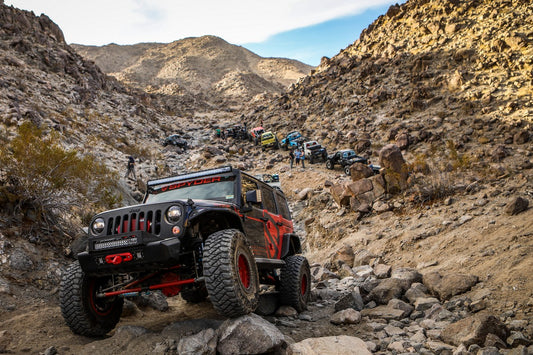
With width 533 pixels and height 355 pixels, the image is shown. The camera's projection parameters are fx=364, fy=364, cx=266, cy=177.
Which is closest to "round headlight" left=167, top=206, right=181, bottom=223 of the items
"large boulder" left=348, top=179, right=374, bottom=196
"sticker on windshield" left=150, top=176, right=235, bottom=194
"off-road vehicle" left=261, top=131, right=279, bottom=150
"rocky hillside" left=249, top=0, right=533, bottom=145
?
"sticker on windshield" left=150, top=176, right=235, bottom=194

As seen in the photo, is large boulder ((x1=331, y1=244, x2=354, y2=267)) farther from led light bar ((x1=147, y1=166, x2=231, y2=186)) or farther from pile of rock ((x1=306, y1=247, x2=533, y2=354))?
led light bar ((x1=147, y1=166, x2=231, y2=186))

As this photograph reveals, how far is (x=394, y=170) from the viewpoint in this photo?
13656 millimetres

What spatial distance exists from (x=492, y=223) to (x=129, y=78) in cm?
8500

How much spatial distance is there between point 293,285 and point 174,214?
9.18 ft

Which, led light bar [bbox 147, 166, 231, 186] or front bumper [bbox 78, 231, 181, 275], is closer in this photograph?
front bumper [bbox 78, 231, 181, 275]

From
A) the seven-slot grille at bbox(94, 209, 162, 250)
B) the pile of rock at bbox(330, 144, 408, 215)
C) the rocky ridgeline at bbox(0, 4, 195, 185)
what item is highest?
the rocky ridgeline at bbox(0, 4, 195, 185)

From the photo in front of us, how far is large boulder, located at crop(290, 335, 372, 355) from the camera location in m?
3.77

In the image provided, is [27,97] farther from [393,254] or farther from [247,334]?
[247,334]

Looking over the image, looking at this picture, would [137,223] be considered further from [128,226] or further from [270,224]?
[270,224]

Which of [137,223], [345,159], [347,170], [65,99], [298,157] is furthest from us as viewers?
[65,99]

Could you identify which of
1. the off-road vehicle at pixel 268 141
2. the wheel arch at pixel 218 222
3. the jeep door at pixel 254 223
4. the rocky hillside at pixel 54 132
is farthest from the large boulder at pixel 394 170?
the off-road vehicle at pixel 268 141

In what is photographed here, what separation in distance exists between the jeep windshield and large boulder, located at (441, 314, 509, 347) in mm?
3216

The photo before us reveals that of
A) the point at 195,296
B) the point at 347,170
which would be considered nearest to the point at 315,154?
the point at 347,170

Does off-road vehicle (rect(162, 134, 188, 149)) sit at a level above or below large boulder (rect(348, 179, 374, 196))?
above
